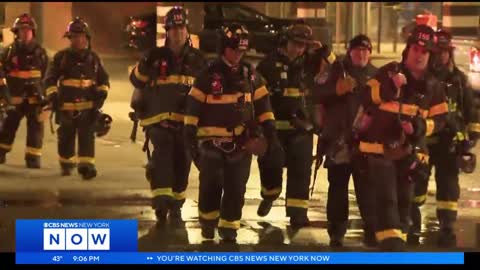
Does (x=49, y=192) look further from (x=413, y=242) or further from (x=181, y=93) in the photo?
(x=413, y=242)

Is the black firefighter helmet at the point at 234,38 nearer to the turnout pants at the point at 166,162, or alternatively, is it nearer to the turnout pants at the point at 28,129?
the turnout pants at the point at 166,162

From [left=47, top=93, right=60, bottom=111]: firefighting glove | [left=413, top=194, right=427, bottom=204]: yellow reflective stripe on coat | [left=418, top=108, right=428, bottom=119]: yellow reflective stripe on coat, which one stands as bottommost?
[left=413, top=194, right=427, bottom=204]: yellow reflective stripe on coat

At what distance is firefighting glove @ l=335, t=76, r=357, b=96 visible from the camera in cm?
767

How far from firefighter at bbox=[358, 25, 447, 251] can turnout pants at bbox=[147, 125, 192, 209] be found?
176 centimetres

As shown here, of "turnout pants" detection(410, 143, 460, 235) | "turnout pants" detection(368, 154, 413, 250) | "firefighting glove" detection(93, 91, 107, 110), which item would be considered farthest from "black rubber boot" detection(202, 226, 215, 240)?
"firefighting glove" detection(93, 91, 107, 110)

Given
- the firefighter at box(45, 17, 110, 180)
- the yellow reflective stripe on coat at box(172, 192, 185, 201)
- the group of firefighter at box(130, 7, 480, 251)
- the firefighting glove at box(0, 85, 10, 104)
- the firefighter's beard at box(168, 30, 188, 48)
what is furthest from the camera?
the firefighter at box(45, 17, 110, 180)

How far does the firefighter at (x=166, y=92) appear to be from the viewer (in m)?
8.31

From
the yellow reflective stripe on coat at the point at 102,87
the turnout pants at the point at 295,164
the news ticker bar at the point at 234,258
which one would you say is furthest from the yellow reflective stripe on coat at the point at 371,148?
the yellow reflective stripe on coat at the point at 102,87

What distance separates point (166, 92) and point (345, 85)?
1.55 m

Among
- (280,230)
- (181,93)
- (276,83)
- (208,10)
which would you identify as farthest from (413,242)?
(208,10)

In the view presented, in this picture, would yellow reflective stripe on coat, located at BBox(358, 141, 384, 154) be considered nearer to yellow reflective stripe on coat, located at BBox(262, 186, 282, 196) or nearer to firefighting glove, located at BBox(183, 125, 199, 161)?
firefighting glove, located at BBox(183, 125, 199, 161)

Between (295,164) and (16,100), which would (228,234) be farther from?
(16,100)

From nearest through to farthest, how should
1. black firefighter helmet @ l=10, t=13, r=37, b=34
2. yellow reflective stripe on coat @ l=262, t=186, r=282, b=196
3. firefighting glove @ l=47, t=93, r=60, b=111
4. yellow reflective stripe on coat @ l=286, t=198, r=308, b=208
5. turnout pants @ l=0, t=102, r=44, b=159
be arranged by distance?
yellow reflective stripe on coat @ l=286, t=198, r=308, b=208 → yellow reflective stripe on coat @ l=262, t=186, r=282, b=196 → firefighting glove @ l=47, t=93, r=60, b=111 → black firefighter helmet @ l=10, t=13, r=37, b=34 → turnout pants @ l=0, t=102, r=44, b=159

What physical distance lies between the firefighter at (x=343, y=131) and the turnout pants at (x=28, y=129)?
13.2 ft
